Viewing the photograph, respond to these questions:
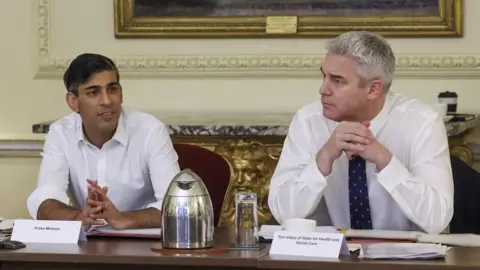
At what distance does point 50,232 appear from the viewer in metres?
2.46

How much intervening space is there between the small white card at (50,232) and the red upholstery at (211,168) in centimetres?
78

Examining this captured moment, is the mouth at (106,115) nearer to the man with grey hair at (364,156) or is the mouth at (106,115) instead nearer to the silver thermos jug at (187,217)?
the man with grey hair at (364,156)

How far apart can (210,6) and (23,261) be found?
2506 millimetres

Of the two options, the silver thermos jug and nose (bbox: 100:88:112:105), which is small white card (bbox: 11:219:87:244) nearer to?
the silver thermos jug

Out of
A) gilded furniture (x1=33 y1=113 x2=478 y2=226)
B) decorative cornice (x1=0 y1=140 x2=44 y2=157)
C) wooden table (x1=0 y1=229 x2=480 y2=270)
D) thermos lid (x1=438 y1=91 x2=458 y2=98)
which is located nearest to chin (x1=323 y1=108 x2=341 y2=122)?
wooden table (x1=0 y1=229 x2=480 y2=270)

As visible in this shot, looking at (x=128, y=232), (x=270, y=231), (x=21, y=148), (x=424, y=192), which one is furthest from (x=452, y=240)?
(x=21, y=148)

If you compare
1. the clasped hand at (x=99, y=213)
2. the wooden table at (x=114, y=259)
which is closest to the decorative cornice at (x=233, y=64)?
the clasped hand at (x=99, y=213)

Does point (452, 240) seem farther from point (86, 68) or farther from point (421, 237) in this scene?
point (86, 68)

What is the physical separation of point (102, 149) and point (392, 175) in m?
1.09

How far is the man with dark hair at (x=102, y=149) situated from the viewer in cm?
320

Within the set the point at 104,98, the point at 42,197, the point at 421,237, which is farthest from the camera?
the point at 104,98

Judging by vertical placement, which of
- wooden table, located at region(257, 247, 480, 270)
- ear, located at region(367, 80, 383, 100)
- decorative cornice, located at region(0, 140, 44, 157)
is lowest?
decorative cornice, located at region(0, 140, 44, 157)

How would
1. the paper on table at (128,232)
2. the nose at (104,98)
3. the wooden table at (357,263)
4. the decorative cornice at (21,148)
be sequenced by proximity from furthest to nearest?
the decorative cornice at (21,148) < the nose at (104,98) < the paper on table at (128,232) < the wooden table at (357,263)

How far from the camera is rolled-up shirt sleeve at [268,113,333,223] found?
2803 mm
